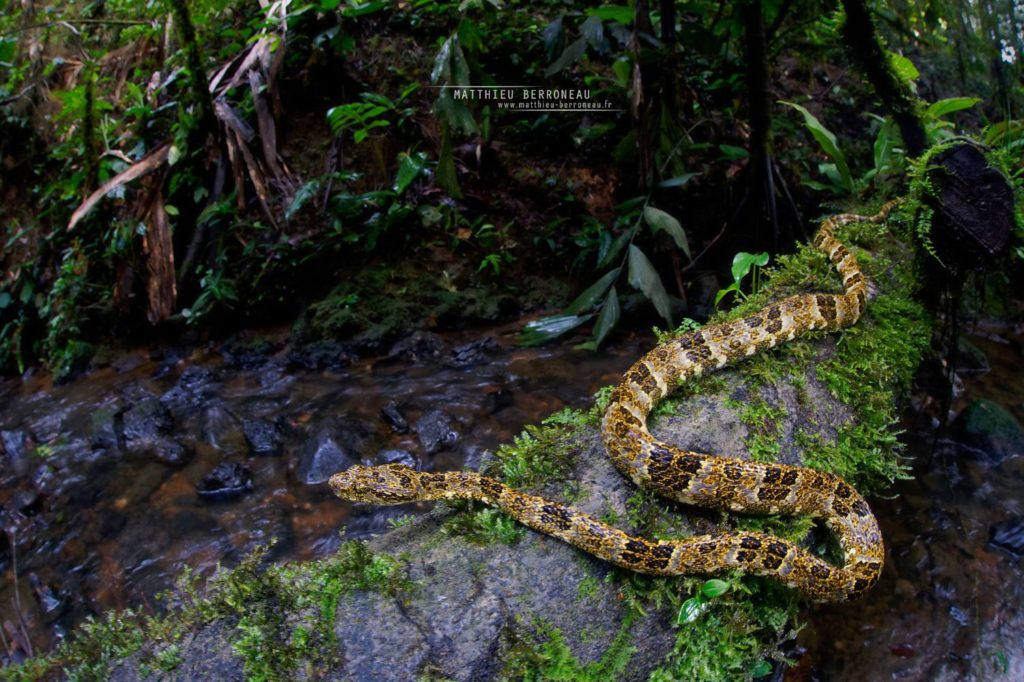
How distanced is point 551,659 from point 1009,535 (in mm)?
3413

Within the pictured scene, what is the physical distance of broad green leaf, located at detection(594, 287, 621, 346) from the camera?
16.9 ft

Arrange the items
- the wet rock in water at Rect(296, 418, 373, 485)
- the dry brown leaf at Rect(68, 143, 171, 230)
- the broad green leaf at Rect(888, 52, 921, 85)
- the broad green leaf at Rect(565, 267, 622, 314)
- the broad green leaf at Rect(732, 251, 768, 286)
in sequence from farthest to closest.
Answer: the dry brown leaf at Rect(68, 143, 171, 230) → the broad green leaf at Rect(565, 267, 622, 314) → the broad green leaf at Rect(888, 52, 921, 85) → the wet rock in water at Rect(296, 418, 373, 485) → the broad green leaf at Rect(732, 251, 768, 286)

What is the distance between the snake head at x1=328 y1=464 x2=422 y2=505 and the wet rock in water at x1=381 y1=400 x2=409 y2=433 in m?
1.74

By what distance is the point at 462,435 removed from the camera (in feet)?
16.2

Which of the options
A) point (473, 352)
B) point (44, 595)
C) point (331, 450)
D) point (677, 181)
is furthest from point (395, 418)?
point (677, 181)

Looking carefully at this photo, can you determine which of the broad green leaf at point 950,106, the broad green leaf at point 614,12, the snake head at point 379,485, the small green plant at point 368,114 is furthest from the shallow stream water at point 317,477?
the broad green leaf at point 614,12

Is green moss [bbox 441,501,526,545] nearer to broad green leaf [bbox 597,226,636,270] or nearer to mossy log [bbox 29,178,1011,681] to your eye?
mossy log [bbox 29,178,1011,681]

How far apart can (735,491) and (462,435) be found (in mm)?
2609

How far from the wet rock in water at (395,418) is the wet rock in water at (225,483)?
43.1 inches

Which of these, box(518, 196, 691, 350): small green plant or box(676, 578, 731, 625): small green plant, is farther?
box(518, 196, 691, 350): small green plant

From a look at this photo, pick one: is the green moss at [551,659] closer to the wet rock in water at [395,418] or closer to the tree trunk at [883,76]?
the wet rock in water at [395,418]

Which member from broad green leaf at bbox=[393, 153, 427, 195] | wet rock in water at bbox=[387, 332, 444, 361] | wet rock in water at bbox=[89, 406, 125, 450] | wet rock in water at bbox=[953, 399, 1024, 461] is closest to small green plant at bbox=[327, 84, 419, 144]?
broad green leaf at bbox=[393, 153, 427, 195]

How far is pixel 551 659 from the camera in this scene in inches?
84.5

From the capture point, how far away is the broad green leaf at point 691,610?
2307mm
